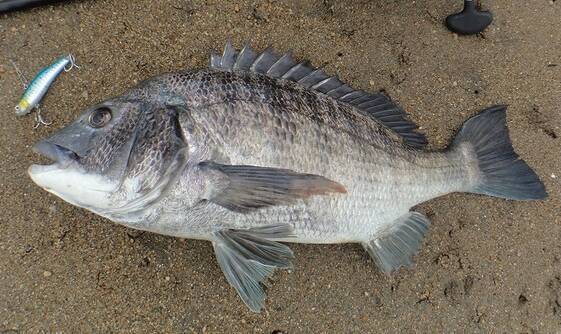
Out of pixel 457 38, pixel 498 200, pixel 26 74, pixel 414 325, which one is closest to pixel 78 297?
pixel 26 74

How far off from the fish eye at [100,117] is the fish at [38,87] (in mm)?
629

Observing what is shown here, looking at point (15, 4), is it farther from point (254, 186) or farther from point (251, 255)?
point (251, 255)

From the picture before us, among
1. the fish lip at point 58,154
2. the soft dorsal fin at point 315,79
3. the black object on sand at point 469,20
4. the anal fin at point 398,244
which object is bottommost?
the anal fin at point 398,244

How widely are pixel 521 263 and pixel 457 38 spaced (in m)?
1.40

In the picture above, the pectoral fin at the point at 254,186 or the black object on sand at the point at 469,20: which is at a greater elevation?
the black object on sand at the point at 469,20

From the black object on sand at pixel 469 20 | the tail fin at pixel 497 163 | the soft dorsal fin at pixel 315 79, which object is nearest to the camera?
the soft dorsal fin at pixel 315 79

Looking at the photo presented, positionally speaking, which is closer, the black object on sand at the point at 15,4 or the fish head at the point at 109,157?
the fish head at the point at 109,157

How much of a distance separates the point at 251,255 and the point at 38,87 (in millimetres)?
1386

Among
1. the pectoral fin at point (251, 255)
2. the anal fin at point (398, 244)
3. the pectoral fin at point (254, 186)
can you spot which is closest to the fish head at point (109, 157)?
the pectoral fin at point (254, 186)

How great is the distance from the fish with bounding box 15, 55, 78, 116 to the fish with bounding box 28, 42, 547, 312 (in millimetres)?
589

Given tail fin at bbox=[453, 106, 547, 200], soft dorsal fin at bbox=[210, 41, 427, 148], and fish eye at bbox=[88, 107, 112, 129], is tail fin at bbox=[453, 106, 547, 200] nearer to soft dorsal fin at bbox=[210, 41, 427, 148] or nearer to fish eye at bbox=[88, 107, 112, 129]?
soft dorsal fin at bbox=[210, 41, 427, 148]

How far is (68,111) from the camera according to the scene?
2.16 m

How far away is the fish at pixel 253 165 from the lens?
5.31 ft

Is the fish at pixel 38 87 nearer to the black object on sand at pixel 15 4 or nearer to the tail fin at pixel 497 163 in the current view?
the black object on sand at pixel 15 4
